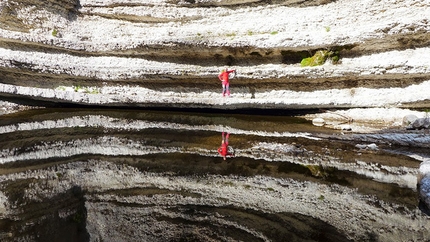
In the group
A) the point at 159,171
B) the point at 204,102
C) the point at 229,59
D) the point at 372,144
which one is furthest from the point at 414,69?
the point at 159,171

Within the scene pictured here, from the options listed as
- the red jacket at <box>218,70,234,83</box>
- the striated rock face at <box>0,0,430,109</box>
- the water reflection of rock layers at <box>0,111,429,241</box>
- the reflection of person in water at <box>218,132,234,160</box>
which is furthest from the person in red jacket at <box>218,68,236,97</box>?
the reflection of person in water at <box>218,132,234,160</box>

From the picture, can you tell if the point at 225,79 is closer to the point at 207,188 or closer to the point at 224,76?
the point at 224,76

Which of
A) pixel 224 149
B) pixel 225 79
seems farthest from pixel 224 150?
pixel 225 79

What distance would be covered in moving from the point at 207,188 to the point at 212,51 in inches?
157

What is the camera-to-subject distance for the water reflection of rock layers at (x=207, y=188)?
13.0 feet

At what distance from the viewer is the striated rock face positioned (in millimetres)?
6906

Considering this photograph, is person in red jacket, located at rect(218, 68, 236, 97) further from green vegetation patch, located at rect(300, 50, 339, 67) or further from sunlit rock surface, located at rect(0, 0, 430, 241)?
green vegetation patch, located at rect(300, 50, 339, 67)

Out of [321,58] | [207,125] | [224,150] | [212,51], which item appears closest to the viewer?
[224,150]

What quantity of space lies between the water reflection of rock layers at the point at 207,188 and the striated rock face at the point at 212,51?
4.12ft

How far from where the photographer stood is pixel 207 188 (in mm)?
4949

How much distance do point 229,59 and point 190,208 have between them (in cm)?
450

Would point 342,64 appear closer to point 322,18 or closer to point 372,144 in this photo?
point 322,18

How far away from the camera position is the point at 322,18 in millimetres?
7336

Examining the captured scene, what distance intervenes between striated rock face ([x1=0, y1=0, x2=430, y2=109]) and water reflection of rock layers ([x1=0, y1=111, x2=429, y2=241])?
1.26 meters
